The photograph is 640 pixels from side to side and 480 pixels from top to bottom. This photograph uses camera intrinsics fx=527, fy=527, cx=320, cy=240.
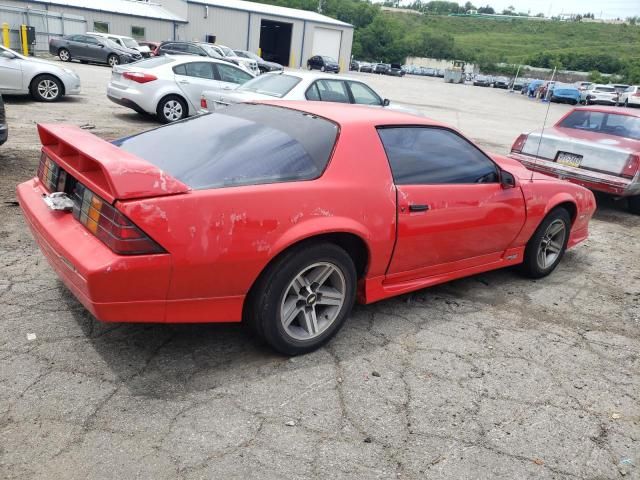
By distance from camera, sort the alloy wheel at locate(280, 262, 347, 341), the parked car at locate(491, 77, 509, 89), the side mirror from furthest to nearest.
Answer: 1. the parked car at locate(491, 77, 509, 89)
2. the side mirror
3. the alloy wheel at locate(280, 262, 347, 341)

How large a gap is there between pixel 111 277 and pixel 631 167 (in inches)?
270

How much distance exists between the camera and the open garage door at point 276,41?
49562mm

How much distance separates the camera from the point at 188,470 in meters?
2.20

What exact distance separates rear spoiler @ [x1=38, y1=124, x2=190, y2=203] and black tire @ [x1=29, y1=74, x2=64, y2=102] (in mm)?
9871

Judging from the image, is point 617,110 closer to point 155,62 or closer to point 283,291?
point 283,291

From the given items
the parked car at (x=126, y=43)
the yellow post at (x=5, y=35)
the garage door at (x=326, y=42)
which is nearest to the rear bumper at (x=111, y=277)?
the parked car at (x=126, y=43)

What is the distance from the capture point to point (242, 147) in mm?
3061

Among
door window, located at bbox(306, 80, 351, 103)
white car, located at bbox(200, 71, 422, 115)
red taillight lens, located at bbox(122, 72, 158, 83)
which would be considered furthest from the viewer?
red taillight lens, located at bbox(122, 72, 158, 83)

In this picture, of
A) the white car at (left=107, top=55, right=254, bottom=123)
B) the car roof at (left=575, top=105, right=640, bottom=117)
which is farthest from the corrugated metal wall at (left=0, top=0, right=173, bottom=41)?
the car roof at (left=575, top=105, right=640, bottom=117)

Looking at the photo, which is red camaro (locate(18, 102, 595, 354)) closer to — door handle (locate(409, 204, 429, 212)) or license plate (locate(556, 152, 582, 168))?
door handle (locate(409, 204, 429, 212))

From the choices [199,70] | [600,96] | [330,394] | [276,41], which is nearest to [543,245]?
[330,394]

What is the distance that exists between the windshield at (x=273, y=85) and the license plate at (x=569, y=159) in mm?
4264

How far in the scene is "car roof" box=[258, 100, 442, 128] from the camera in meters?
3.33

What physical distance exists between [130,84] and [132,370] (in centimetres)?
891
